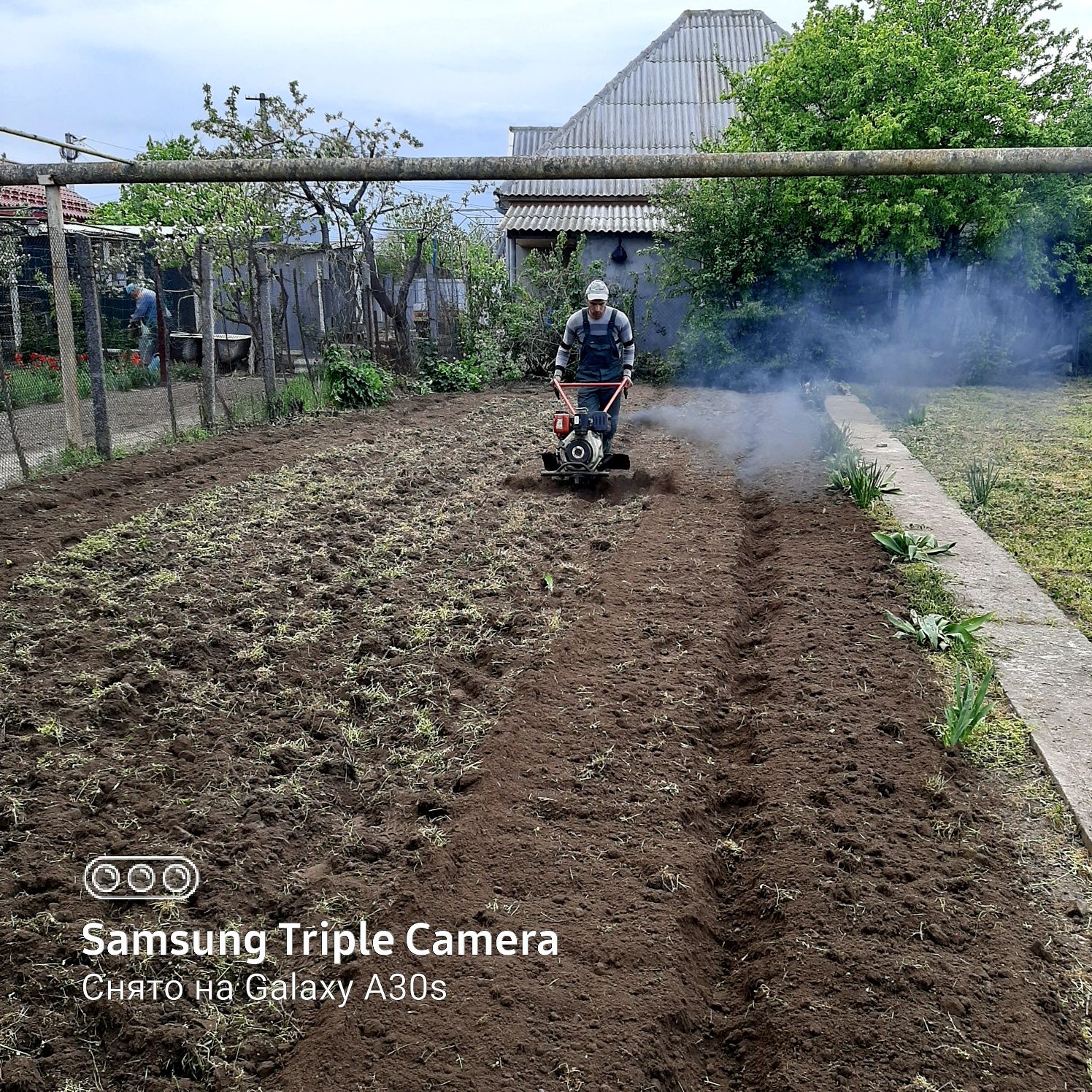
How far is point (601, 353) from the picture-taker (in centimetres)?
932

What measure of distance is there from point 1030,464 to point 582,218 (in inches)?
469

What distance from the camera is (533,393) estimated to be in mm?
15234

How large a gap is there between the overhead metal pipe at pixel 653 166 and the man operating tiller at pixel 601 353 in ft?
8.62

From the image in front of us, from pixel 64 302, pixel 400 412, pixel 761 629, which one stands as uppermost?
pixel 64 302

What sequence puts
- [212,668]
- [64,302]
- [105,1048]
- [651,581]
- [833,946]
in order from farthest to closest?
1. [64,302]
2. [651,581]
3. [212,668]
4. [833,946]
5. [105,1048]

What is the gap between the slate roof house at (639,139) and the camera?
1870cm

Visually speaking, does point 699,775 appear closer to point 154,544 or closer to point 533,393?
point 154,544

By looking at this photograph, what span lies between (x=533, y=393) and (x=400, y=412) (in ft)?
10.6

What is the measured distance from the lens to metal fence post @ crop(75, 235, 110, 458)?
846cm

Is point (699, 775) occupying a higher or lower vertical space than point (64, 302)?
lower

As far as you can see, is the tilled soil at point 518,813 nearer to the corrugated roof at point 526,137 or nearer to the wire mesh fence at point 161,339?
the wire mesh fence at point 161,339

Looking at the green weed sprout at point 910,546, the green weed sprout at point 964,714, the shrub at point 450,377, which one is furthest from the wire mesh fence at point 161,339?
the green weed sprout at point 964,714

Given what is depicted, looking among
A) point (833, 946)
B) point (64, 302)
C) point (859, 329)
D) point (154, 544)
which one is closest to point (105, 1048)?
point (833, 946)

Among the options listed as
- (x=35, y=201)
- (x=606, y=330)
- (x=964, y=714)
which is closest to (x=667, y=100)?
(x=35, y=201)
